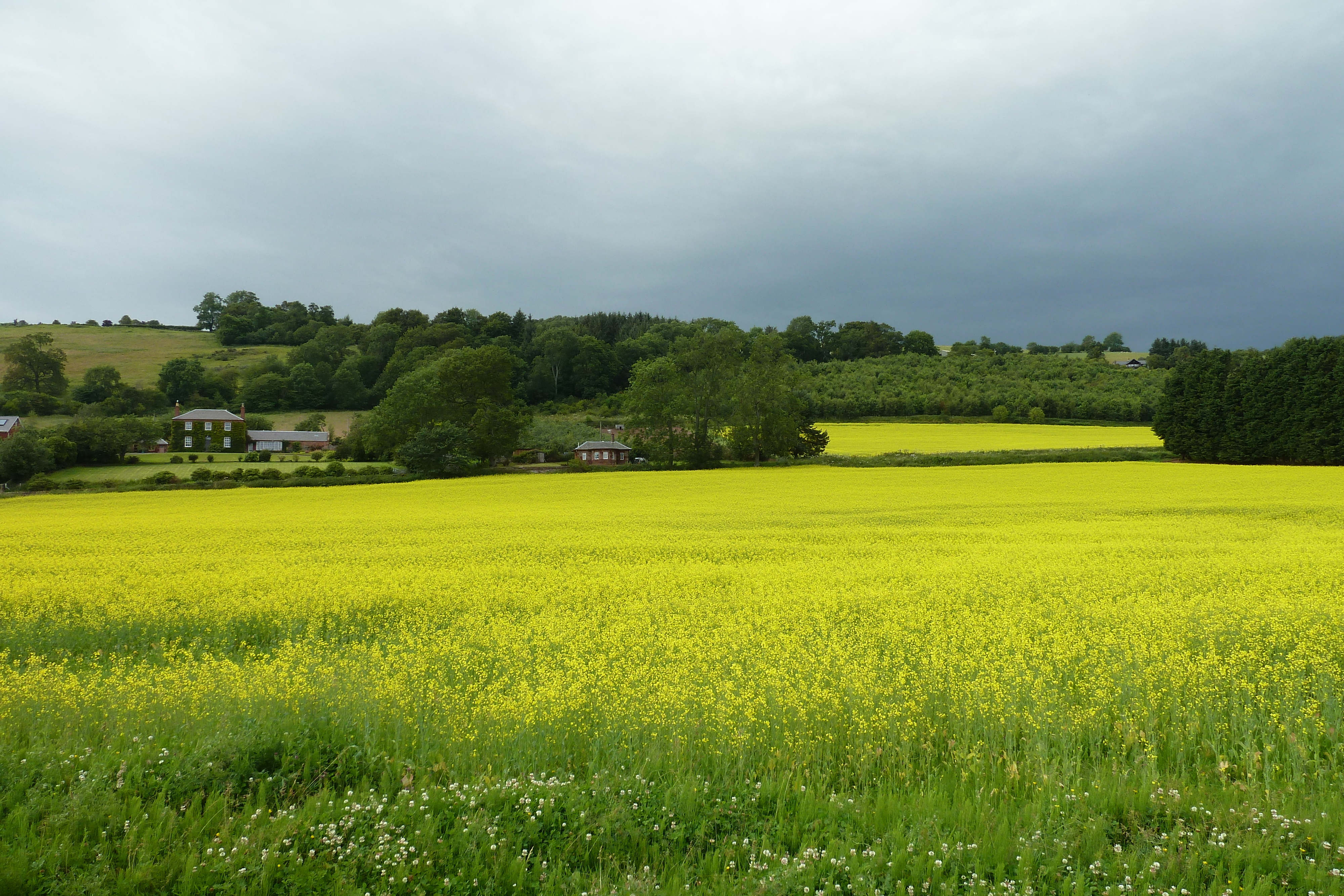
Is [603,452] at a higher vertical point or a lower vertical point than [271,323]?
lower

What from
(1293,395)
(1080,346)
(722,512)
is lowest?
(722,512)

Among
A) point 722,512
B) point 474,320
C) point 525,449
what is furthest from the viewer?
point 474,320

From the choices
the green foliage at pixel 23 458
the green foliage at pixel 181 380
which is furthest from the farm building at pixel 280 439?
the green foliage at pixel 23 458

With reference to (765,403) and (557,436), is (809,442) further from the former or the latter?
(557,436)

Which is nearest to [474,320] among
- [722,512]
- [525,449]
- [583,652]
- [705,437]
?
[525,449]

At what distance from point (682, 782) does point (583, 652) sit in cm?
305

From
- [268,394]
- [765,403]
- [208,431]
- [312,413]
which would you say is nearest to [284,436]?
[208,431]

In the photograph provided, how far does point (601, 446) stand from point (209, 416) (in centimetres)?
4560

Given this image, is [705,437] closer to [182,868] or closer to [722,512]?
[722,512]

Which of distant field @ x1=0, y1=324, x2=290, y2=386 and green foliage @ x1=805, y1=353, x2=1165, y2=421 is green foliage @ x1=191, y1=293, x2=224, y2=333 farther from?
green foliage @ x1=805, y1=353, x2=1165, y2=421

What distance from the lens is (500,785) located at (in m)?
4.13

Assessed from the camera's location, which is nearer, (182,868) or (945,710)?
(182,868)

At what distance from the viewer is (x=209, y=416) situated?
75.2m

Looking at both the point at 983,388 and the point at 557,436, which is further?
the point at 983,388
